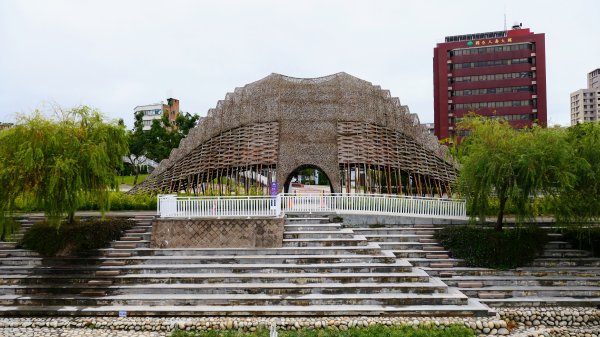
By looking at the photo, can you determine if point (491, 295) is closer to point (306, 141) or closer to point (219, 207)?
point (219, 207)

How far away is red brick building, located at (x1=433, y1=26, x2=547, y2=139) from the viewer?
188 feet

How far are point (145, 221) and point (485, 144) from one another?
1290 cm

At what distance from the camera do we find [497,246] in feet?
48.3

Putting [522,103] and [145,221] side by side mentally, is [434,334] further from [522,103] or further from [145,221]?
[522,103]

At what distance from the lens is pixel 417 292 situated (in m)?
12.7

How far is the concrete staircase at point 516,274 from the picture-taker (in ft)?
43.8

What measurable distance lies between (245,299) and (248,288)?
45 centimetres

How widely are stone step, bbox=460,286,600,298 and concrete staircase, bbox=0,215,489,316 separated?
3.44 feet

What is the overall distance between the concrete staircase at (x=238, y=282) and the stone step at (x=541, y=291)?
3.44 feet

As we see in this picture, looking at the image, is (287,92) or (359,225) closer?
(359,225)

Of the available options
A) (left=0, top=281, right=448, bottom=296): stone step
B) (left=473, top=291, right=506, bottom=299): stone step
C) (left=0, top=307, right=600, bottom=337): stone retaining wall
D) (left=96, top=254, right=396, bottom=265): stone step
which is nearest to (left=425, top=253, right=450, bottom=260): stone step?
(left=96, top=254, right=396, bottom=265): stone step

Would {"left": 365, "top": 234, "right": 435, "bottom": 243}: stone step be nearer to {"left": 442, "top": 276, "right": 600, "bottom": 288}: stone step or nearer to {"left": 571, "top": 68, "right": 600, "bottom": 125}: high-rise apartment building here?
{"left": 442, "top": 276, "right": 600, "bottom": 288}: stone step

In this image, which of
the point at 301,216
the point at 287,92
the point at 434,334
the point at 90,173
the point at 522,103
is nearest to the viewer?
the point at 434,334

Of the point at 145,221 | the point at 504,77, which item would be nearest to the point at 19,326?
the point at 145,221
